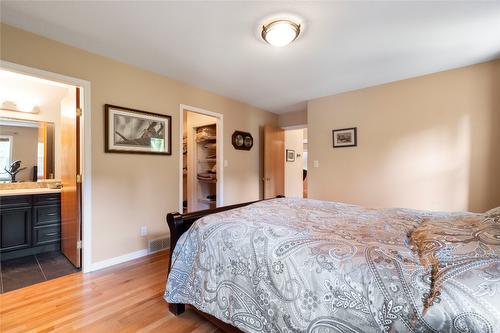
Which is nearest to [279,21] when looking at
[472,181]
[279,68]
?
[279,68]

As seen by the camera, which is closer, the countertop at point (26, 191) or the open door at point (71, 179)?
the open door at point (71, 179)

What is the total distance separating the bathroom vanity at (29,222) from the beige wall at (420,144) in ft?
13.1

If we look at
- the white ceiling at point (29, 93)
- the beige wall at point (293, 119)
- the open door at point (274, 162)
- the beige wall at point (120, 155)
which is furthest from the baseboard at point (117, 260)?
the beige wall at point (293, 119)

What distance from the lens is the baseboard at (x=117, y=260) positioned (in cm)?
242

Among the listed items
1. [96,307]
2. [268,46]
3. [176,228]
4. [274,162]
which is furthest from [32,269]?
[274,162]

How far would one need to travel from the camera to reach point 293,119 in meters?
4.89

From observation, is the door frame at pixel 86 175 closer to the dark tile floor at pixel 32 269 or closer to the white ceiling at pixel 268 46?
the dark tile floor at pixel 32 269

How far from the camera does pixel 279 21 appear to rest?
1849 millimetres

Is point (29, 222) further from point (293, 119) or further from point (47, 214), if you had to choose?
point (293, 119)

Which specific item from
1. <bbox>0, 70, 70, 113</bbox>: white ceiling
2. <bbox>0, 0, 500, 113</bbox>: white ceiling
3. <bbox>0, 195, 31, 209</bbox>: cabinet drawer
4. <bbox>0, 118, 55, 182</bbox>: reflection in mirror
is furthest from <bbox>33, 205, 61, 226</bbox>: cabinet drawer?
<bbox>0, 0, 500, 113</bbox>: white ceiling

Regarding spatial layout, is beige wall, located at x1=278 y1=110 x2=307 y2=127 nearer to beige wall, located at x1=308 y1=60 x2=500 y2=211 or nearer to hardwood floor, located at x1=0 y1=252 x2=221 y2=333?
beige wall, located at x1=308 y1=60 x2=500 y2=211

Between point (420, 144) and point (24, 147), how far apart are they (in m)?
5.57

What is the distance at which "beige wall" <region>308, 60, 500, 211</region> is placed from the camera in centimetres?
260

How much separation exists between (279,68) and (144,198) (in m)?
2.38
